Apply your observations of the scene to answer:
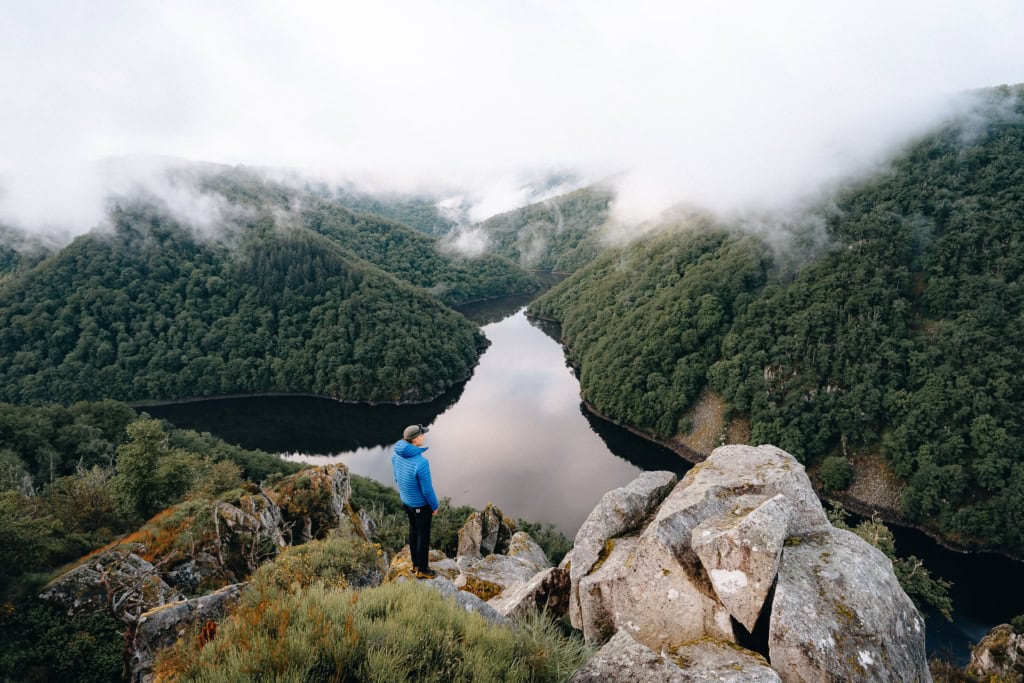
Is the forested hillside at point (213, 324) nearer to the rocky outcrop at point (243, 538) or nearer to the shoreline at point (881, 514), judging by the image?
the shoreline at point (881, 514)

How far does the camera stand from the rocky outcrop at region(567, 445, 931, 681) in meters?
5.56

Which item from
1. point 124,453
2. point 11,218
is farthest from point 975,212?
point 11,218

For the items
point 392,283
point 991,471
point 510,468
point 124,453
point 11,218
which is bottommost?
point 991,471

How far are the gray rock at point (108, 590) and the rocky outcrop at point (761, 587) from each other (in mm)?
10819

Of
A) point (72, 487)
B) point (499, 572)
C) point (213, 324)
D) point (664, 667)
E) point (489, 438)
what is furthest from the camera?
point (213, 324)

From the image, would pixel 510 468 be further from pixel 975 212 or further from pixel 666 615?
pixel 975 212

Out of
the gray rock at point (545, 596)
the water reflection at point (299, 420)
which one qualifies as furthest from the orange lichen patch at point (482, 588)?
the water reflection at point (299, 420)

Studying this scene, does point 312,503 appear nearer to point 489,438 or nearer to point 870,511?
point 489,438

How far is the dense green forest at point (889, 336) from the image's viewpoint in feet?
180

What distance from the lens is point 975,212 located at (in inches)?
2958

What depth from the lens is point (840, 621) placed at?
5750mm

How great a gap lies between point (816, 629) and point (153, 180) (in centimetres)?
20129

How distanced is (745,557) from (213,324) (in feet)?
407

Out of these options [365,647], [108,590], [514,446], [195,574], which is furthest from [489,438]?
[365,647]
